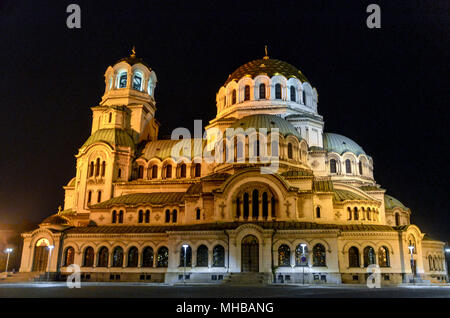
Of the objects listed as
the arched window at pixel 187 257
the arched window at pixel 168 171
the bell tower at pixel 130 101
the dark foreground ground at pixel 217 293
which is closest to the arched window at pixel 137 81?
the bell tower at pixel 130 101

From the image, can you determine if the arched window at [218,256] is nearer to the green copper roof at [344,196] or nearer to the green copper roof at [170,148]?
the green copper roof at [344,196]

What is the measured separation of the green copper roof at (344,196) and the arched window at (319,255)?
6.44 meters

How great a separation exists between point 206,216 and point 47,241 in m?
14.9

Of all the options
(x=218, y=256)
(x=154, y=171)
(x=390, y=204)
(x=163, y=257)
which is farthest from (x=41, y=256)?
(x=390, y=204)

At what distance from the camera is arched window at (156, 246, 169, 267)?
37.5 m

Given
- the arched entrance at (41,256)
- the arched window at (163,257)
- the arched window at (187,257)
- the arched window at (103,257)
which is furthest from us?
the arched entrance at (41,256)

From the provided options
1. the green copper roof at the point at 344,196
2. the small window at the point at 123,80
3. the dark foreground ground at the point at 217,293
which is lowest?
the dark foreground ground at the point at 217,293

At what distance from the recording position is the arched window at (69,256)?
39.2 metres

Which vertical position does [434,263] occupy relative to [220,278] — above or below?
above

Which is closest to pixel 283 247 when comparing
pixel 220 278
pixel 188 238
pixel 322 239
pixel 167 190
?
pixel 322 239

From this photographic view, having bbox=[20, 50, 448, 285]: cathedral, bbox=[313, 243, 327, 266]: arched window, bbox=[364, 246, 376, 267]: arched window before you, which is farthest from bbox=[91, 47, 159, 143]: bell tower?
bbox=[364, 246, 376, 267]: arched window

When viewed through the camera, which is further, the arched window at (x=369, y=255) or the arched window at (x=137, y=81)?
the arched window at (x=137, y=81)

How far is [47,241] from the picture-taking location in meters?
39.8

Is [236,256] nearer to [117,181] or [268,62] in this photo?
[117,181]
